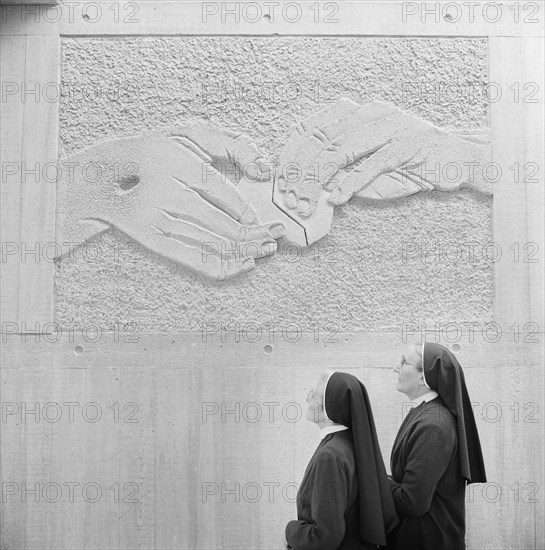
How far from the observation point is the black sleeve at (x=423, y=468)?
11.0ft

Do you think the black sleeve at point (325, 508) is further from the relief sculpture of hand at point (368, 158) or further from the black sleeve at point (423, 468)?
the relief sculpture of hand at point (368, 158)

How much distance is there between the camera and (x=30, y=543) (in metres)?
4.69

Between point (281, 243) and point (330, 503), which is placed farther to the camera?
point (281, 243)

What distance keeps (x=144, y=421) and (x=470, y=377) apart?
1970mm

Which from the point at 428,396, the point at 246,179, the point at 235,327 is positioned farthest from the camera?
the point at 246,179

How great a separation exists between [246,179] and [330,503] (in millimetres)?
2449

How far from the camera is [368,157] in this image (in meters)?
5.01

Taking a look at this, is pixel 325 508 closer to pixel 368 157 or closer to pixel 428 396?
pixel 428 396

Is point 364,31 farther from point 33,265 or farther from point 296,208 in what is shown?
point 33,265

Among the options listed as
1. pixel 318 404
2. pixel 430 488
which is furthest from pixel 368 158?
pixel 430 488

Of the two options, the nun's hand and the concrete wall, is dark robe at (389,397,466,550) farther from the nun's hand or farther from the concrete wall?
the nun's hand

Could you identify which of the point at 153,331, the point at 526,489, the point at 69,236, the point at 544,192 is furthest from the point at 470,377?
the point at 69,236

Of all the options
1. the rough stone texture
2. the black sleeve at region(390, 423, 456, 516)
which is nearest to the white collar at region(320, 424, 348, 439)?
the black sleeve at region(390, 423, 456, 516)

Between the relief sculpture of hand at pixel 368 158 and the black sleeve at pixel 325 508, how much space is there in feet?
6.93
